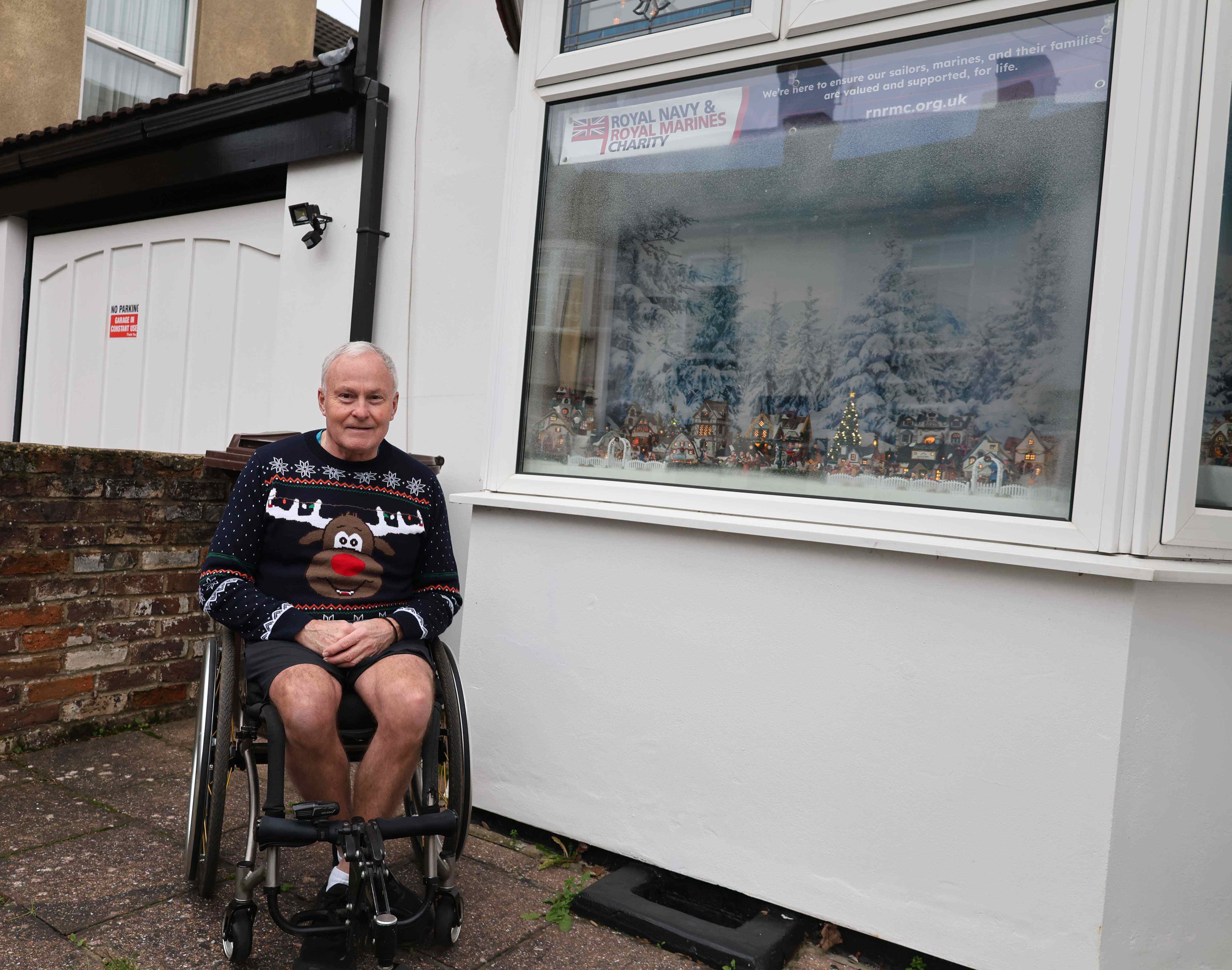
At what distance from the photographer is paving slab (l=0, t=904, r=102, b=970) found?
7.32 ft

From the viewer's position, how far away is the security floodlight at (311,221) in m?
4.47

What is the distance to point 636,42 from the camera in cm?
308

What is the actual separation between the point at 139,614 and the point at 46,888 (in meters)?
1.62

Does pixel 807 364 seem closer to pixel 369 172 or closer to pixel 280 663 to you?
pixel 280 663

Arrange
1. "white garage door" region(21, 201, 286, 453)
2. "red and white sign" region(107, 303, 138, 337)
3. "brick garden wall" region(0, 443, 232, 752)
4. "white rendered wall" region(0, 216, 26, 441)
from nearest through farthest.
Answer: "brick garden wall" region(0, 443, 232, 752), "white garage door" region(21, 201, 286, 453), "red and white sign" region(107, 303, 138, 337), "white rendered wall" region(0, 216, 26, 441)

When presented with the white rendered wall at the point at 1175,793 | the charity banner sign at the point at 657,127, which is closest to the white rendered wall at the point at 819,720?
the white rendered wall at the point at 1175,793

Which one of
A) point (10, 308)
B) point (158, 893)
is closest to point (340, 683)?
point (158, 893)

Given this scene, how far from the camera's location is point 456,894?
2422mm

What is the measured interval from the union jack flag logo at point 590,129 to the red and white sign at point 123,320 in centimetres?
365

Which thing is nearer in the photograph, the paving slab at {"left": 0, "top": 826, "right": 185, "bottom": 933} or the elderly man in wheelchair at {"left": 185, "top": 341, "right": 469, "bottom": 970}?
the elderly man in wheelchair at {"left": 185, "top": 341, "right": 469, "bottom": 970}

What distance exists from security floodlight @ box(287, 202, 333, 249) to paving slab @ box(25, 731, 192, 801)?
231cm

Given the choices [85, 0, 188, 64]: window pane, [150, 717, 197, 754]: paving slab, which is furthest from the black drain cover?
[85, 0, 188, 64]: window pane

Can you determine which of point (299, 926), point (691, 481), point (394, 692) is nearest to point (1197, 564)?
point (691, 481)

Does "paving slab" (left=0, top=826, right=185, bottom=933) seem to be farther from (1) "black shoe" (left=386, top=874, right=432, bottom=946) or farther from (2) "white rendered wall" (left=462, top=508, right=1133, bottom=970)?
(2) "white rendered wall" (left=462, top=508, right=1133, bottom=970)
